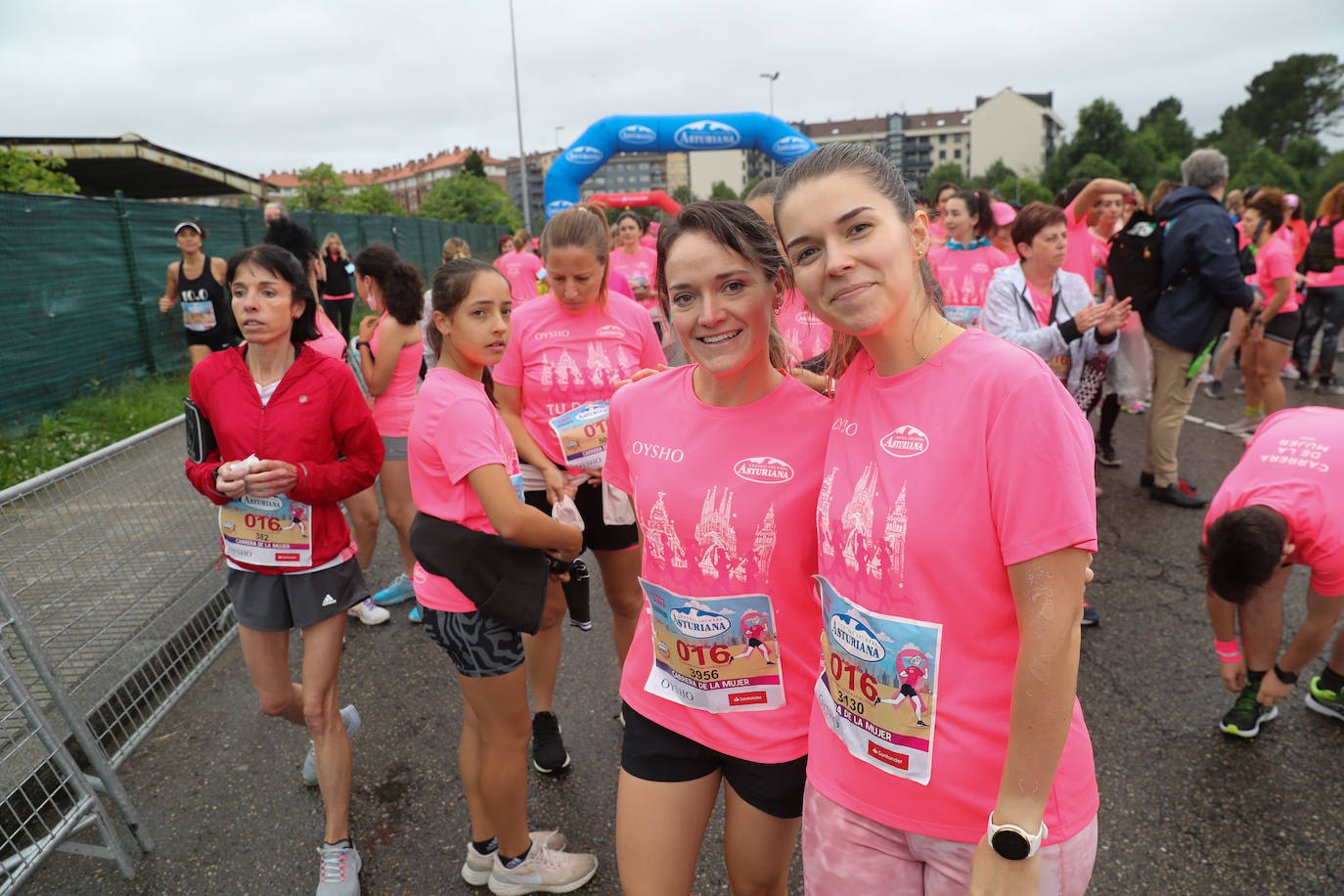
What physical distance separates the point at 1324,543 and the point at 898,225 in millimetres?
2496

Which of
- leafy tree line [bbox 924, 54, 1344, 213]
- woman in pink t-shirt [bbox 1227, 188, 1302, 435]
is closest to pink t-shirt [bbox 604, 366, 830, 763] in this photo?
woman in pink t-shirt [bbox 1227, 188, 1302, 435]

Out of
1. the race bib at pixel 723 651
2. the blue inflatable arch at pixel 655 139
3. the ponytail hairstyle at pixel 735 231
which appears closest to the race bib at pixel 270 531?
the race bib at pixel 723 651

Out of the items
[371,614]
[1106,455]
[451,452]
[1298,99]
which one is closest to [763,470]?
[451,452]

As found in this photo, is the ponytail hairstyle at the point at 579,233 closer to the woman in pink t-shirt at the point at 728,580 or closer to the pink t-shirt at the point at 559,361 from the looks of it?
the pink t-shirt at the point at 559,361

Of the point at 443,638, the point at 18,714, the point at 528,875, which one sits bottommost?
the point at 528,875

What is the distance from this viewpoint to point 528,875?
2523 mm

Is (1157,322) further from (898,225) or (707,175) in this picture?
(707,175)

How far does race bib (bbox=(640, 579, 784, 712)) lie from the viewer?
5.61 feet

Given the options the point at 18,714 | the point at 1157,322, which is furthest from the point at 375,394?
the point at 1157,322

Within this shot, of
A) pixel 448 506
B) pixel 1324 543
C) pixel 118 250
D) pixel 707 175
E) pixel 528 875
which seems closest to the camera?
pixel 448 506

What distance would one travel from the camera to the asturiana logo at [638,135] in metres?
13.8

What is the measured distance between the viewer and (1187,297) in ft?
18.6

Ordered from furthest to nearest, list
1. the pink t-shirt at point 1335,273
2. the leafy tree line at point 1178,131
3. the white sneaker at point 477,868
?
the leafy tree line at point 1178,131 < the pink t-shirt at point 1335,273 < the white sneaker at point 477,868

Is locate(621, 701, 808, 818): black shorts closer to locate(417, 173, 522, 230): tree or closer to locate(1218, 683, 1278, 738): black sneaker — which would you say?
Answer: locate(1218, 683, 1278, 738): black sneaker
